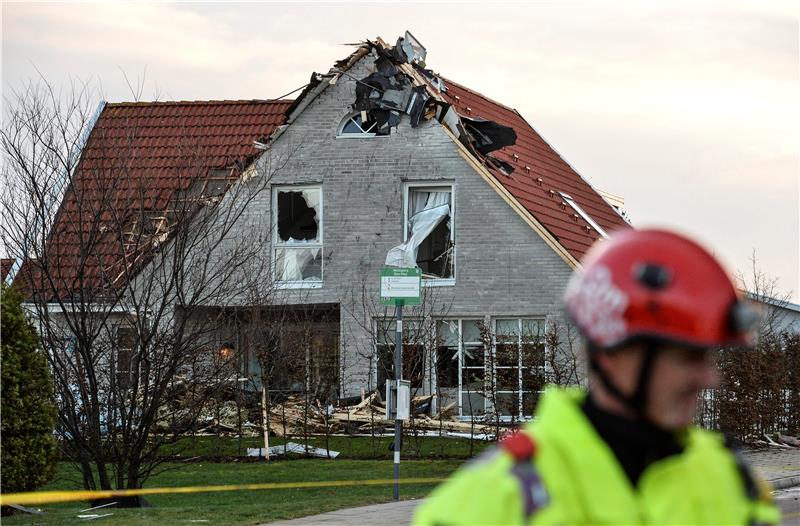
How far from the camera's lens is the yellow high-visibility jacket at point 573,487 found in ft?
7.26

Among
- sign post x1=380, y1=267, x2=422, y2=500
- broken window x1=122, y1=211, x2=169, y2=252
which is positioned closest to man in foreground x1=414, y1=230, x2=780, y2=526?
sign post x1=380, y1=267, x2=422, y2=500

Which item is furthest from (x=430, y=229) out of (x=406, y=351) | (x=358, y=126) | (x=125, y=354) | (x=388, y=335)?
(x=125, y=354)

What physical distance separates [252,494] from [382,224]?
12.0 meters

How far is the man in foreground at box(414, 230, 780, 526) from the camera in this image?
2223 mm

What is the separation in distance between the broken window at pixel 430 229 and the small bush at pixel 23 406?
14.7 meters

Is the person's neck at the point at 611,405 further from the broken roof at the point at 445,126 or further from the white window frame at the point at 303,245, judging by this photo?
the white window frame at the point at 303,245

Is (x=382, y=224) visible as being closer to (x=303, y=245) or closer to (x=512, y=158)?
(x=303, y=245)

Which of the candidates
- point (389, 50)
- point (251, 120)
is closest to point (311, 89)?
point (389, 50)

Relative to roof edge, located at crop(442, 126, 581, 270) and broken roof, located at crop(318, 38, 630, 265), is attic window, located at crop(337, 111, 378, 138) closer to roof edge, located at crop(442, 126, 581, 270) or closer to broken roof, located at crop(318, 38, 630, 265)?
broken roof, located at crop(318, 38, 630, 265)

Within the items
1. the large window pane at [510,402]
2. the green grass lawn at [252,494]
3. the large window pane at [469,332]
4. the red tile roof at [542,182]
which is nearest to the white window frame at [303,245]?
the large window pane at [469,332]

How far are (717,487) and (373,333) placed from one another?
26.4 m

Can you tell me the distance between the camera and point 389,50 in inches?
1166

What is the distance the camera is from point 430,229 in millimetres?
29719

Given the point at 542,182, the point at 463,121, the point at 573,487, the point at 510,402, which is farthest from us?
the point at 542,182
